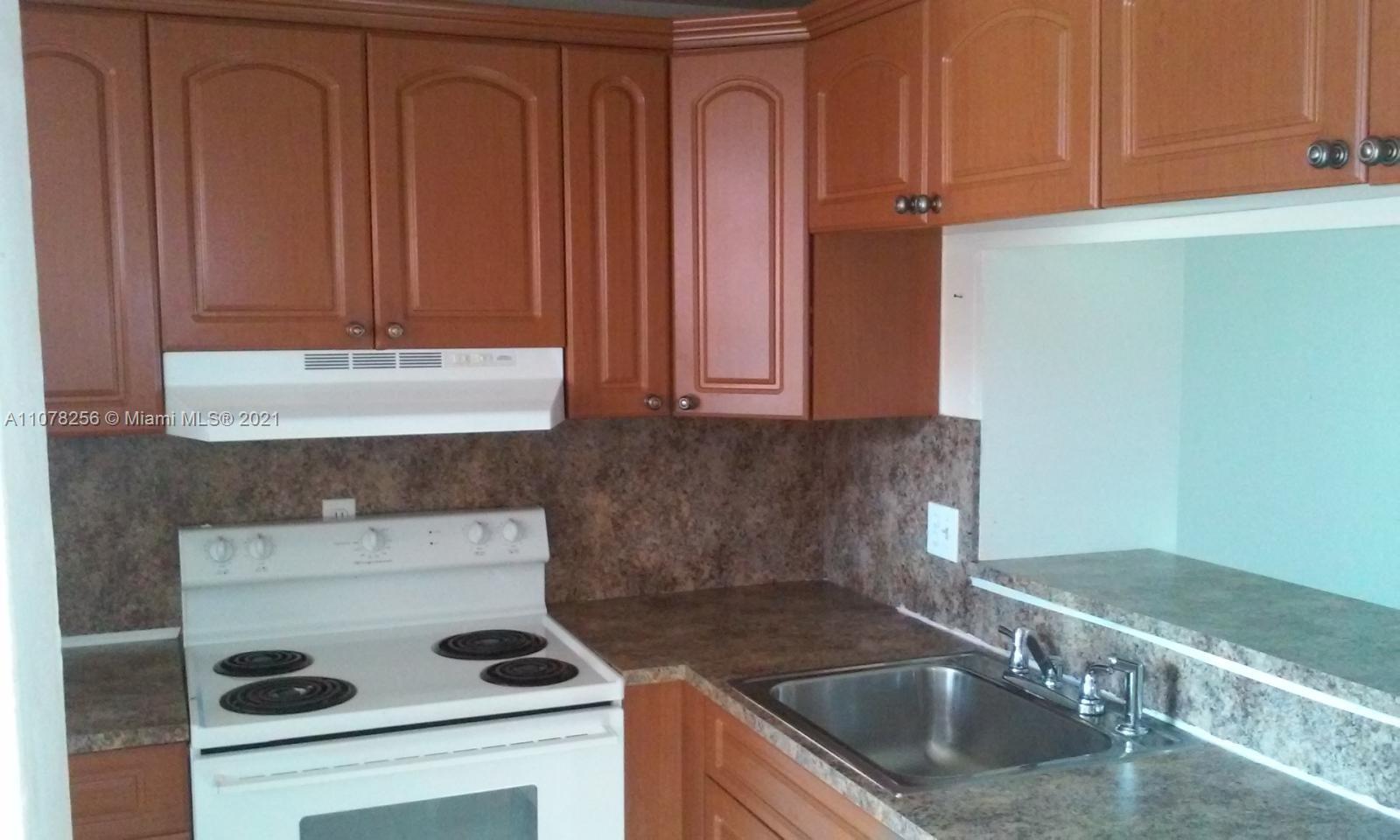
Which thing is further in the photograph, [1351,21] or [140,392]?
[140,392]

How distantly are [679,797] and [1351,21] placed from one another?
70.7 inches

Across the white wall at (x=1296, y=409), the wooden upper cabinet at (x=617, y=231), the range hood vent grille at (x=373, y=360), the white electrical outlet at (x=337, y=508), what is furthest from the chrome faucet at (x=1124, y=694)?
the white electrical outlet at (x=337, y=508)

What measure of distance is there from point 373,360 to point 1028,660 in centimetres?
145

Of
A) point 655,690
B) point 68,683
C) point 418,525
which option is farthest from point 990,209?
point 68,683

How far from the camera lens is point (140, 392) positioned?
2.28 metres

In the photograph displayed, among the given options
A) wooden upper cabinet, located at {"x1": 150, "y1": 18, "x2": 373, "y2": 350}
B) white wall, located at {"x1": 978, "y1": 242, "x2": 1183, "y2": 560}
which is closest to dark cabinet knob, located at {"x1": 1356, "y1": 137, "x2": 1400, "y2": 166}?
white wall, located at {"x1": 978, "y1": 242, "x2": 1183, "y2": 560}

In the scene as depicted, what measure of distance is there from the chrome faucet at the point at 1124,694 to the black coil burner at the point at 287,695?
1.36 metres

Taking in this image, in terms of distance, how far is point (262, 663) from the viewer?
2.45 m

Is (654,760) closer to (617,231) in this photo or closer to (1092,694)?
(1092,694)

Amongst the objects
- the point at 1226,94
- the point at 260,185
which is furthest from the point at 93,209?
the point at 1226,94

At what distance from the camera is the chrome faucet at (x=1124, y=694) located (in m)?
1.94

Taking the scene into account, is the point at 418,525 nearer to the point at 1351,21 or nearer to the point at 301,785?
the point at 301,785

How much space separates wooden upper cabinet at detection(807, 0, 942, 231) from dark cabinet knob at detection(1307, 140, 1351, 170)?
816 millimetres

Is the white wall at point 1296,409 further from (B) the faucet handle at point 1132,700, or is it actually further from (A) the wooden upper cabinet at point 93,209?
(A) the wooden upper cabinet at point 93,209
